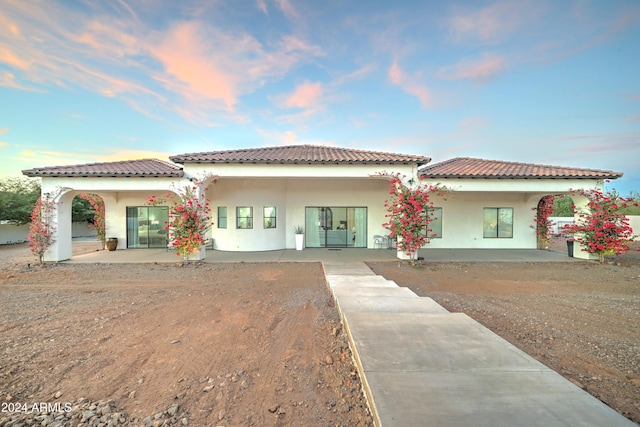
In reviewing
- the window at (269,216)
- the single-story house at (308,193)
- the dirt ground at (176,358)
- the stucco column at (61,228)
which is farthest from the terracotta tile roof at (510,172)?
the stucco column at (61,228)

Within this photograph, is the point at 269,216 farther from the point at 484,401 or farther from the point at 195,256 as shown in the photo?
the point at 484,401

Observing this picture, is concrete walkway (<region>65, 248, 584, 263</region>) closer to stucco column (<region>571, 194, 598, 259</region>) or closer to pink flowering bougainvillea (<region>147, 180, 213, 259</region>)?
stucco column (<region>571, 194, 598, 259</region>)

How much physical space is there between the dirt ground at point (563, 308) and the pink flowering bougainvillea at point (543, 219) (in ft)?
11.2

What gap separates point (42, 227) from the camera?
10.4m

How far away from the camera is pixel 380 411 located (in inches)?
81.6

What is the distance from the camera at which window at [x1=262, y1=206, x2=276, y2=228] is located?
1363cm

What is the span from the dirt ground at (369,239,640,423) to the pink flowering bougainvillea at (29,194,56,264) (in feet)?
42.0

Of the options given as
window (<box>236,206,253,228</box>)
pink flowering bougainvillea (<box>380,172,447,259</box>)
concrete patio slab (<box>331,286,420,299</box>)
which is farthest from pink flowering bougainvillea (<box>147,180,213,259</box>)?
pink flowering bougainvillea (<box>380,172,447,259</box>)

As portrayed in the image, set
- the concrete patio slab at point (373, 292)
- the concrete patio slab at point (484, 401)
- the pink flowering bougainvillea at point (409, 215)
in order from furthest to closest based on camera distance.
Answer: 1. the pink flowering bougainvillea at point (409, 215)
2. the concrete patio slab at point (373, 292)
3. the concrete patio slab at point (484, 401)

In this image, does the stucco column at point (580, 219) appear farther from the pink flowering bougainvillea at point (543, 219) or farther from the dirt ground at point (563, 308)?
the pink flowering bougainvillea at point (543, 219)

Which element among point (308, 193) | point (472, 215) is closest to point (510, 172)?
point (472, 215)

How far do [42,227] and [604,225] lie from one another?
22448 millimetres

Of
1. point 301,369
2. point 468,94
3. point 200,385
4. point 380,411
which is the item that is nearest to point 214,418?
point 200,385

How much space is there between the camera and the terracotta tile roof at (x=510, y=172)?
36.2 ft
